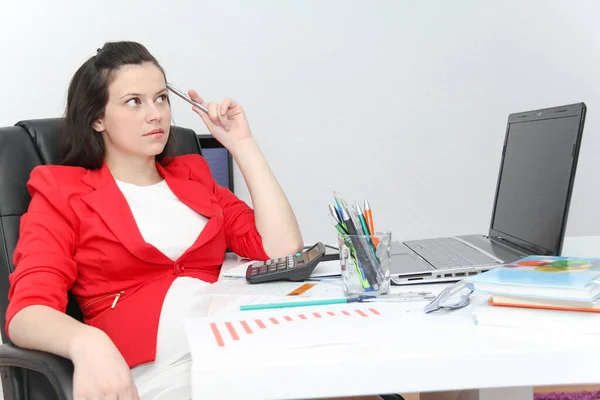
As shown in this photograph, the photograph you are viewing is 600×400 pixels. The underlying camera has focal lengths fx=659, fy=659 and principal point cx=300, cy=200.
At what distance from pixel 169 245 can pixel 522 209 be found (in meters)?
0.74

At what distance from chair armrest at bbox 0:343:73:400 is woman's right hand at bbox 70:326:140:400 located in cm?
5

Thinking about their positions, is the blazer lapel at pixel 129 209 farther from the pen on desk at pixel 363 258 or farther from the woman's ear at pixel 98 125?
the pen on desk at pixel 363 258

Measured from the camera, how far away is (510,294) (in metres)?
0.77

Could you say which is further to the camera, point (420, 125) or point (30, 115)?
point (420, 125)

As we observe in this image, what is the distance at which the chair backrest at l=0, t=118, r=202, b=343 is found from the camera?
125 centimetres

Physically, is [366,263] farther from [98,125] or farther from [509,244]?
[98,125]

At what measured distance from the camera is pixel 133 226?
4.39ft

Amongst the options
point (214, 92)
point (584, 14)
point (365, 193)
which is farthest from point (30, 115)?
point (584, 14)

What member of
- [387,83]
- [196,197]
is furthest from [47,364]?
[387,83]

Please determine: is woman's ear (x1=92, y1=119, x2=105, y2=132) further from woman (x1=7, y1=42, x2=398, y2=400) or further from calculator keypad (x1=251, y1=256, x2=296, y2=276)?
A: calculator keypad (x1=251, y1=256, x2=296, y2=276)

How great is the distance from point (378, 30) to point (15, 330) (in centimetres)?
213

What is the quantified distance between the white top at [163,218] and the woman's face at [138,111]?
9 cm

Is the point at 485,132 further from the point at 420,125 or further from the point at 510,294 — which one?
the point at 510,294

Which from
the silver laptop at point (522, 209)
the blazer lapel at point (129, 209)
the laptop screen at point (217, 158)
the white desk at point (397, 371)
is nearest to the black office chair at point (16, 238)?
the blazer lapel at point (129, 209)
